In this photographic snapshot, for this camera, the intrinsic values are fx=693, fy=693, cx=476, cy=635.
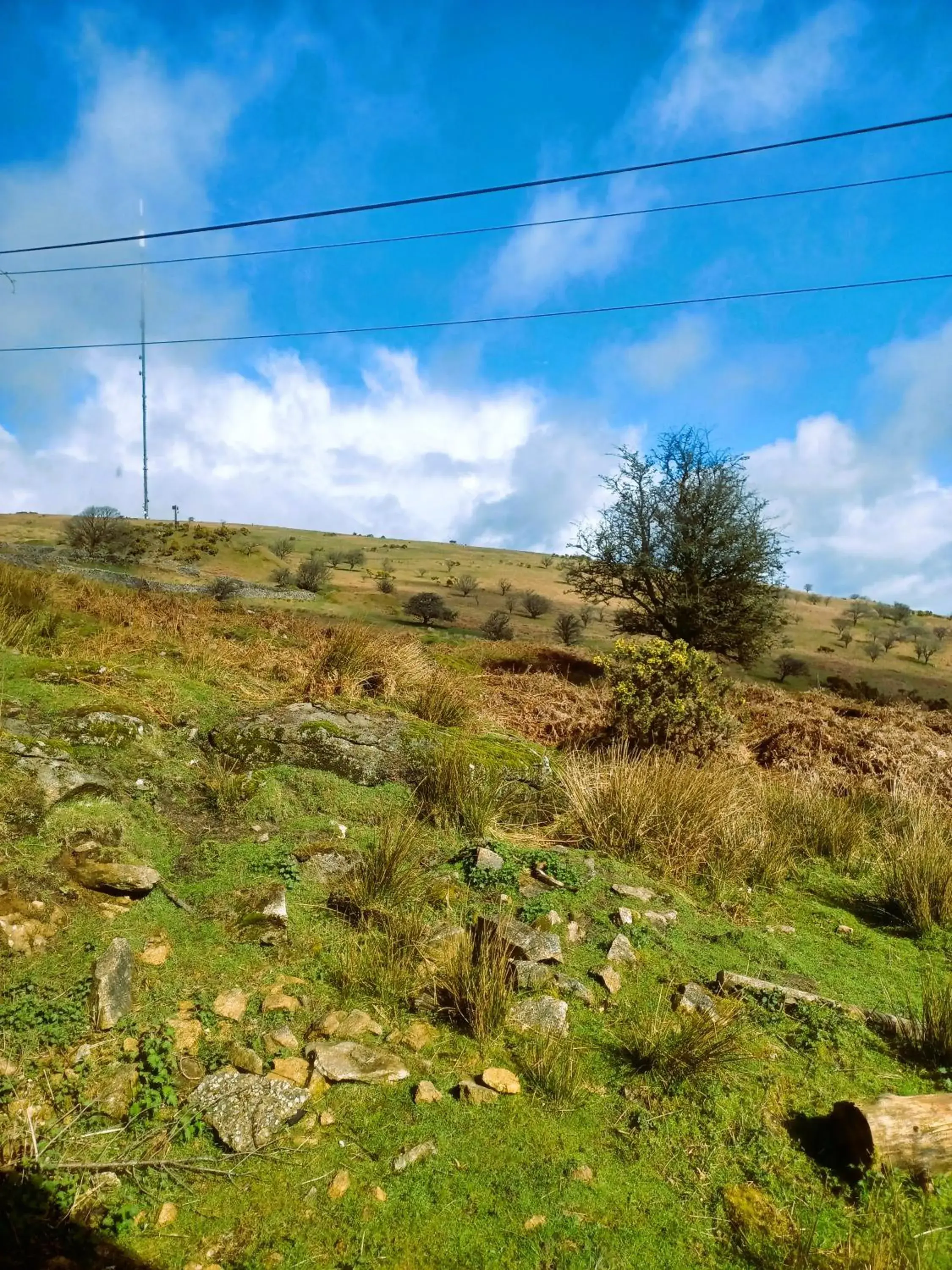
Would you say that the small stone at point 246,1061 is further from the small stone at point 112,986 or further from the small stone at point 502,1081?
the small stone at point 502,1081

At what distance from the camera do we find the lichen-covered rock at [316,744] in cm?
573

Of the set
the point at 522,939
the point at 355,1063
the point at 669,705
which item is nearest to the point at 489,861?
the point at 522,939

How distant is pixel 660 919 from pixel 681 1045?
149 cm

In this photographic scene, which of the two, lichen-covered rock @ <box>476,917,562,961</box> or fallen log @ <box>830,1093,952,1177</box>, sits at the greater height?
lichen-covered rock @ <box>476,917,562,961</box>

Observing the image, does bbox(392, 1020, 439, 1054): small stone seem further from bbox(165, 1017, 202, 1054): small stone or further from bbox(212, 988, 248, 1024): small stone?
bbox(165, 1017, 202, 1054): small stone

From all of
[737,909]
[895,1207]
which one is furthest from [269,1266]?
[737,909]

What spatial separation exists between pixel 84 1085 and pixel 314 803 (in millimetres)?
2764

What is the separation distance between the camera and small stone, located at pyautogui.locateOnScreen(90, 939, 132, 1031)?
9.67ft

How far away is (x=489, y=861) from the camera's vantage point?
486 centimetres

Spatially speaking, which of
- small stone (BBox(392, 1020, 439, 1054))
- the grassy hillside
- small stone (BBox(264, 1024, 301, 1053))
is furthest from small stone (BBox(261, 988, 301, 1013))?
the grassy hillside

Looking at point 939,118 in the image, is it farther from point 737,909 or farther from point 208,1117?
point 208,1117

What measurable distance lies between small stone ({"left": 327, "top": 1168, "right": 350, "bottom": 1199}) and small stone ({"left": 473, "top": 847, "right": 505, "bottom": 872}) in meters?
2.43

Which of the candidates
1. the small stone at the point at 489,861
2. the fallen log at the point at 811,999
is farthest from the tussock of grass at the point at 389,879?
the fallen log at the point at 811,999

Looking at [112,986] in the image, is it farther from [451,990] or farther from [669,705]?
[669,705]
